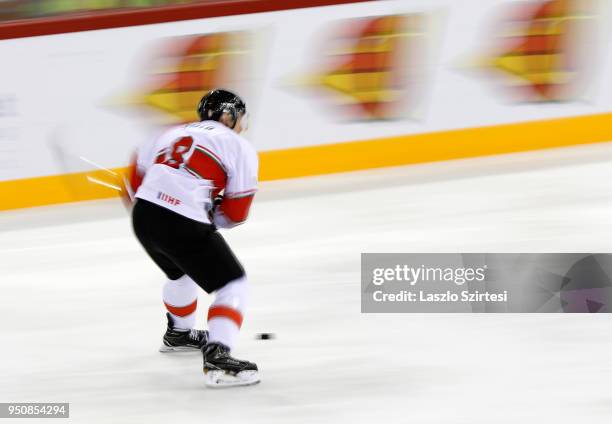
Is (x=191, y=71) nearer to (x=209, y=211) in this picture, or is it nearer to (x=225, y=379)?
(x=209, y=211)

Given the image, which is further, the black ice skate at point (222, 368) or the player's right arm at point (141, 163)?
the player's right arm at point (141, 163)

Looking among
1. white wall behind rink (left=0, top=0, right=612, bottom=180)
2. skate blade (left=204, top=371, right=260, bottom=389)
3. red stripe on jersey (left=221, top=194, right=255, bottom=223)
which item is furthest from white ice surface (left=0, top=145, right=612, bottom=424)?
red stripe on jersey (left=221, top=194, right=255, bottom=223)

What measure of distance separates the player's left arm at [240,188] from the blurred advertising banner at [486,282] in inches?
56.9

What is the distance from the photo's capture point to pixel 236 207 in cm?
506

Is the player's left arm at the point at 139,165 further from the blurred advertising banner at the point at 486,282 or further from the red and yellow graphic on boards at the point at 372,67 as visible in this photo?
the red and yellow graphic on boards at the point at 372,67

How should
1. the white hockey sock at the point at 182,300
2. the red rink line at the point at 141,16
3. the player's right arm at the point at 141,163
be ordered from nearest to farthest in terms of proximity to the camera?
the player's right arm at the point at 141,163 < the white hockey sock at the point at 182,300 < the red rink line at the point at 141,16

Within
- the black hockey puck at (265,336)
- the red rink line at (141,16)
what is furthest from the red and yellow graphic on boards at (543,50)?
the black hockey puck at (265,336)

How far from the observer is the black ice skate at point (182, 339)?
18.5 ft

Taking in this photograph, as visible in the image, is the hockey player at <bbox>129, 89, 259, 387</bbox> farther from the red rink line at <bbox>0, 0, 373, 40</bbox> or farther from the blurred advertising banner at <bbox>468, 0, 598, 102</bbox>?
the blurred advertising banner at <bbox>468, 0, 598, 102</bbox>

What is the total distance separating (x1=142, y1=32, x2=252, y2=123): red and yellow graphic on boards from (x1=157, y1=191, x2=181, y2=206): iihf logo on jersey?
4614mm

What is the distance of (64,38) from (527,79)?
3801 millimetres

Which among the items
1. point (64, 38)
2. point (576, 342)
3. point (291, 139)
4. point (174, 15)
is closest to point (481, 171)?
point (291, 139)

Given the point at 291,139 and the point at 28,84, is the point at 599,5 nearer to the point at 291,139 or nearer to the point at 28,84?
the point at 291,139

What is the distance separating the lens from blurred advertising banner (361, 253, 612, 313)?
6223 mm
